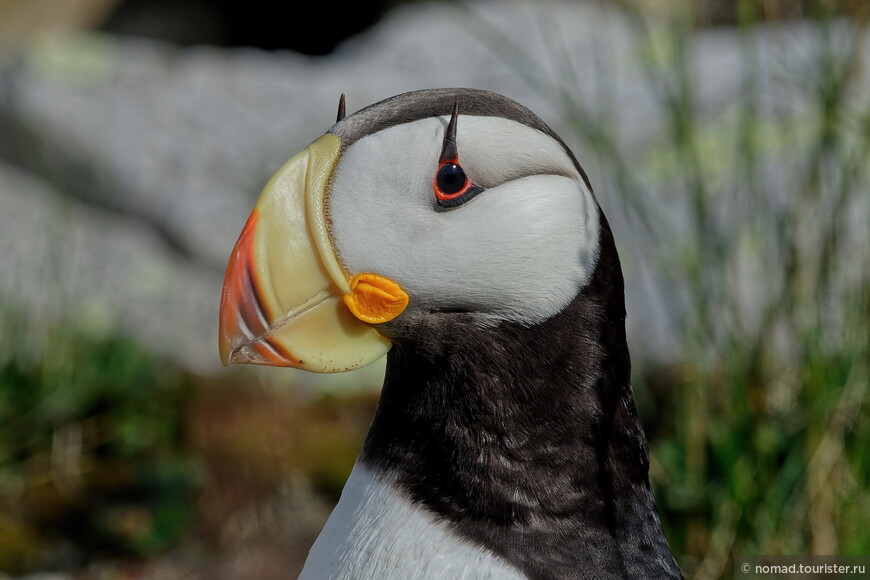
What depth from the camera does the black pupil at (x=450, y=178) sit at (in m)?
1.80

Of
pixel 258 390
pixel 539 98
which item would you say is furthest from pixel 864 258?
pixel 539 98

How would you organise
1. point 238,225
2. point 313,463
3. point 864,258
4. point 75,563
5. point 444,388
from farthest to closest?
1. point 238,225
2. point 313,463
3. point 75,563
4. point 864,258
5. point 444,388

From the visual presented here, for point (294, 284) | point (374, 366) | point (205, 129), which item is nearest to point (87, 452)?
point (374, 366)

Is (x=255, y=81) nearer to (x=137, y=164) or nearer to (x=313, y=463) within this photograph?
(x=137, y=164)

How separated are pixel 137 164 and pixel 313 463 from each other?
2652 millimetres

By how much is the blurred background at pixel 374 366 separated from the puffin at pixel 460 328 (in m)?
1.43

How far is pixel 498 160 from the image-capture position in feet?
6.04

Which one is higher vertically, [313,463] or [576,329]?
[576,329]

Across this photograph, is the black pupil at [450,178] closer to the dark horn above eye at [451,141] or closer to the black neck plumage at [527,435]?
the dark horn above eye at [451,141]

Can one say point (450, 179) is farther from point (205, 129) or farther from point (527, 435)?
point (205, 129)

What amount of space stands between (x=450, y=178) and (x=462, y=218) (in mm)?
71

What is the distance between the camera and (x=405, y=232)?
1814 millimetres

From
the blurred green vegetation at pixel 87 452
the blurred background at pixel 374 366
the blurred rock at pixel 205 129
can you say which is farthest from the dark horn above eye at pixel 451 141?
the blurred rock at pixel 205 129

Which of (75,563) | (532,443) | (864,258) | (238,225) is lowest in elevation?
(75,563)
